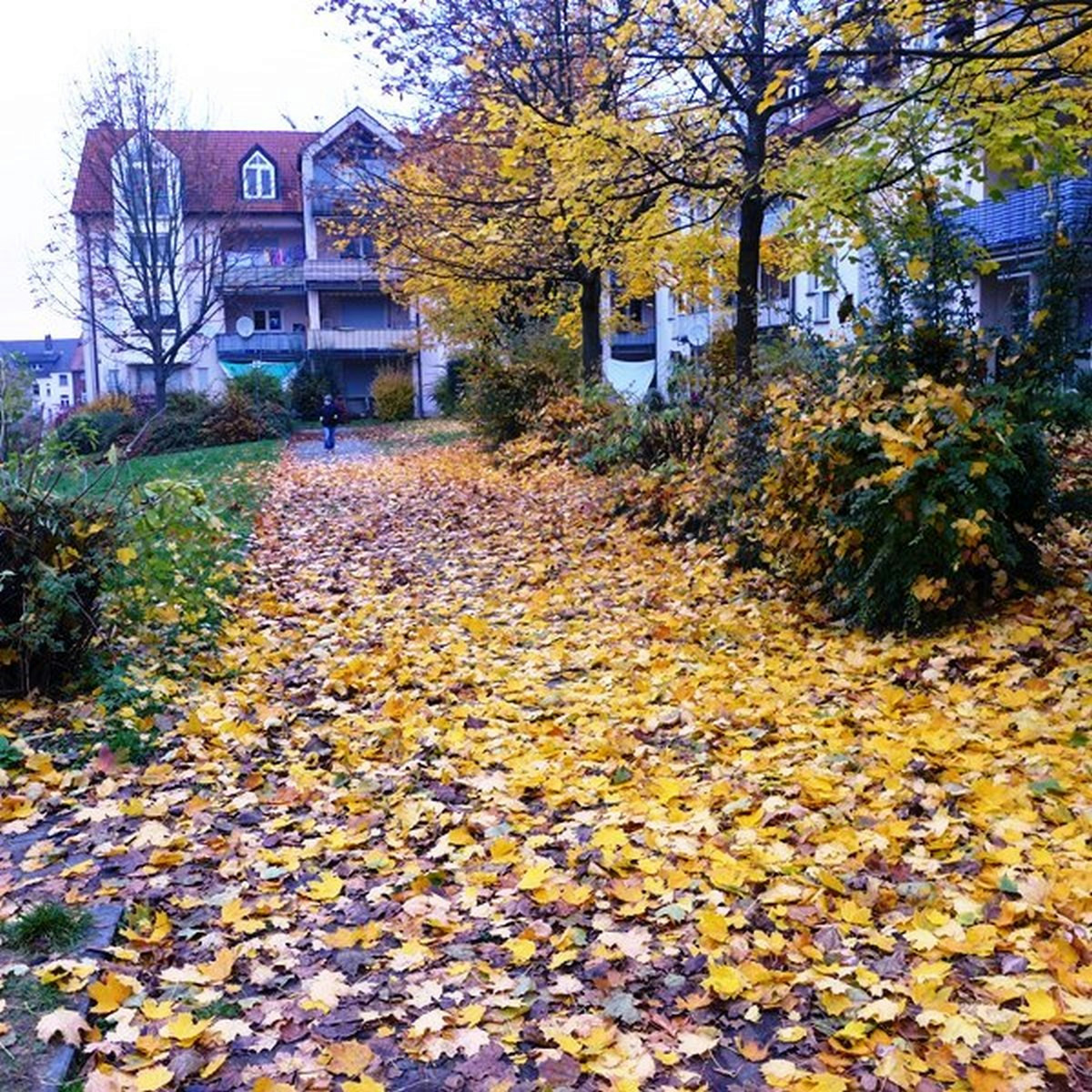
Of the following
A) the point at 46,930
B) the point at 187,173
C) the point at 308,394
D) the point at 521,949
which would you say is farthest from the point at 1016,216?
the point at 308,394

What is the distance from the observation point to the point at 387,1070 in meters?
3.13

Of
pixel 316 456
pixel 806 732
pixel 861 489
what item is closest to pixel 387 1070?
pixel 806 732

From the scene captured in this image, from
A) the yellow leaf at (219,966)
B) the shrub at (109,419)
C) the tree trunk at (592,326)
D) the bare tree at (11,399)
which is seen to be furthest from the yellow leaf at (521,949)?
the shrub at (109,419)

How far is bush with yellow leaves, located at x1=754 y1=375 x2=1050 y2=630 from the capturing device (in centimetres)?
672

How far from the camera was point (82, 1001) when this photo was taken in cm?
333

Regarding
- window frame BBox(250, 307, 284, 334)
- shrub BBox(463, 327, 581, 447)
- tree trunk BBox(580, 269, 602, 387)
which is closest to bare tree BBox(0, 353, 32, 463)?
tree trunk BBox(580, 269, 602, 387)

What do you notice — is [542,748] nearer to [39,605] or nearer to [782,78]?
[39,605]

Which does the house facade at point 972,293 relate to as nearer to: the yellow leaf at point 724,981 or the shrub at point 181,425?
the yellow leaf at point 724,981

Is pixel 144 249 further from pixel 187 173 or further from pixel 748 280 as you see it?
pixel 748 280

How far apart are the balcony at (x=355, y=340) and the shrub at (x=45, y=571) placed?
4198 cm

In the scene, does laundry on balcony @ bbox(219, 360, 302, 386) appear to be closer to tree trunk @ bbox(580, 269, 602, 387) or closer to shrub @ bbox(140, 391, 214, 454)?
shrub @ bbox(140, 391, 214, 454)

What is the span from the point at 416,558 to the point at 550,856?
280 inches

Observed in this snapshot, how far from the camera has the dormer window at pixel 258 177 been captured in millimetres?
49938

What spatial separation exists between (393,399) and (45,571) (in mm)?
35969
